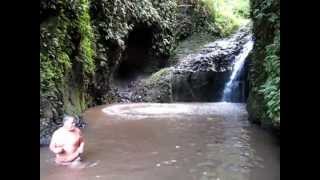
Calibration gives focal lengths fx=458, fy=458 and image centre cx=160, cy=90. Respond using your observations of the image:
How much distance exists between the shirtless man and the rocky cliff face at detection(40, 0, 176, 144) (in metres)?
1.41

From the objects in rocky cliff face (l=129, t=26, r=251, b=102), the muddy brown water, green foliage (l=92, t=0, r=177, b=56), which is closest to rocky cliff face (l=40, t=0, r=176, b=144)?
green foliage (l=92, t=0, r=177, b=56)

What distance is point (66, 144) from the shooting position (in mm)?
6980

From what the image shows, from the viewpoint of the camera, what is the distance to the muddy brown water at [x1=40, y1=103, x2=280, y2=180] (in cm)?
648

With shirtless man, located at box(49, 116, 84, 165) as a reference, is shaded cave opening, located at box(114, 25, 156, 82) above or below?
above

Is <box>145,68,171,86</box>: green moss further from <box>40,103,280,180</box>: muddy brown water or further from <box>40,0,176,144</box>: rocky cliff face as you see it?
<box>40,103,280,180</box>: muddy brown water

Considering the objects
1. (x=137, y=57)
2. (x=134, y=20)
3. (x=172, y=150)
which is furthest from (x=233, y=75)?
(x=172, y=150)

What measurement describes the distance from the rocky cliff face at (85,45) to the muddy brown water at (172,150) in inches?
37.8

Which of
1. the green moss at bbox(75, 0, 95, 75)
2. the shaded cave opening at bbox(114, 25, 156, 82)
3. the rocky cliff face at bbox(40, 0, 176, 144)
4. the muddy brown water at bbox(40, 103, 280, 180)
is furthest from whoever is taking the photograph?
the shaded cave opening at bbox(114, 25, 156, 82)

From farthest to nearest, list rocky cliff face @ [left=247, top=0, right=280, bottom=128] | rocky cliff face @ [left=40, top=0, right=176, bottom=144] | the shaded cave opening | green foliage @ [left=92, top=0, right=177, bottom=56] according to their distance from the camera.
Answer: the shaded cave opening, green foliage @ [left=92, top=0, right=177, bottom=56], rocky cliff face @ [left=40, top=0, right=176, bottom=144], rocky cliff face @ [left=247, top=0, right=280, bottom=128]

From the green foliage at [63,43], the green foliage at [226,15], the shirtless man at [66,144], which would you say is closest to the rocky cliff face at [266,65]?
the shirtless man at [66,144]

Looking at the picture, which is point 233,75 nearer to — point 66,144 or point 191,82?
point 191,82

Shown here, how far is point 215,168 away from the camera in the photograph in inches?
265

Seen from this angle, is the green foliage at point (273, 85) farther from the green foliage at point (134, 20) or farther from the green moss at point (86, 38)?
the green foliage at point (134, 20)

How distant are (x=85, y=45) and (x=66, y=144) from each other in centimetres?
698
